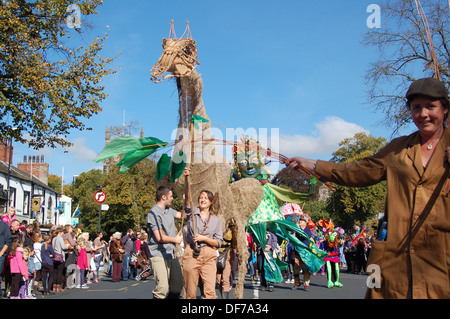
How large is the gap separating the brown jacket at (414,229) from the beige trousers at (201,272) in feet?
12.1

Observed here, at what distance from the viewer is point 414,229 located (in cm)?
262

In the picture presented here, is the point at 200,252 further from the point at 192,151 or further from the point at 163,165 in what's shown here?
the point at 192,151

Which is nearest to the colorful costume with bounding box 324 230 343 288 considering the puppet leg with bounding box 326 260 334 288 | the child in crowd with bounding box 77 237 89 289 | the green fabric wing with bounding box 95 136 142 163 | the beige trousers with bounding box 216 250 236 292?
the puppet leg with bounding box 326 260 334 288

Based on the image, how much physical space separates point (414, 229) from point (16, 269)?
965 cm

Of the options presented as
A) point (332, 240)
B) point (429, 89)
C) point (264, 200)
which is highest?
point (429, 89)

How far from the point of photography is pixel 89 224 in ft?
198

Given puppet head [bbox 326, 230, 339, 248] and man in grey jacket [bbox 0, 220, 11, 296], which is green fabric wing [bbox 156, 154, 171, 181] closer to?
man in grey jacket [bbox 0, 220, 11, 296]

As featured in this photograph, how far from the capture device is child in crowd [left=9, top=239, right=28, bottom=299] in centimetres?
1019

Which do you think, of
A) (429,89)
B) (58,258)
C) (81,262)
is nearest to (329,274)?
(81,262)

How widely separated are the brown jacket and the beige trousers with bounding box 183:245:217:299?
3.70m
